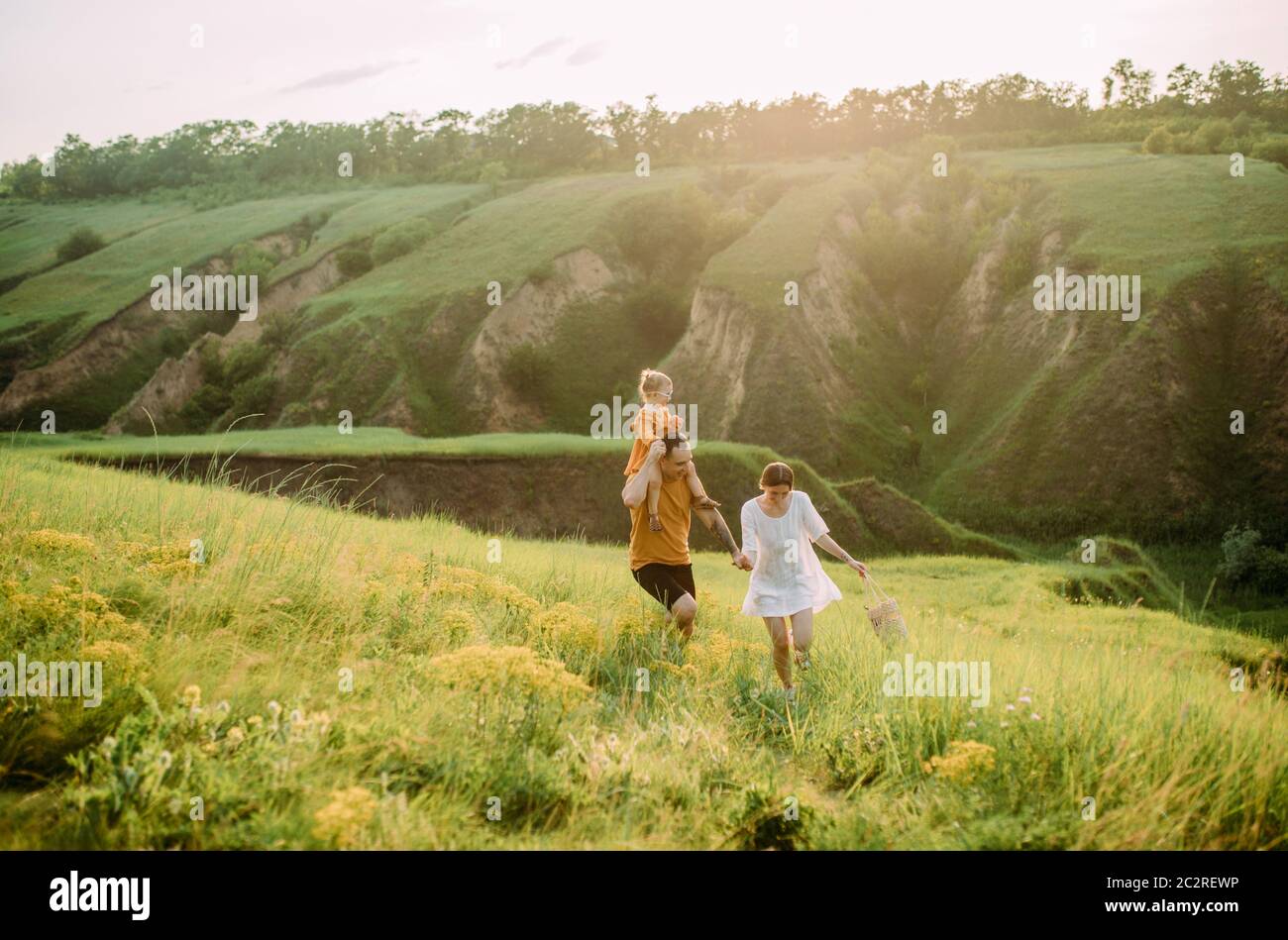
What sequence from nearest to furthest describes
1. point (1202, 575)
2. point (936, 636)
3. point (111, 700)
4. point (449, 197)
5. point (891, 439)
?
point (111, 700) < point (936, 636) < point (1202, 575) < point (891, 439) < point (449, 197)

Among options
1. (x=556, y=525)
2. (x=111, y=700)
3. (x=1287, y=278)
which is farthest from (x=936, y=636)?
(x=1287, y=278)

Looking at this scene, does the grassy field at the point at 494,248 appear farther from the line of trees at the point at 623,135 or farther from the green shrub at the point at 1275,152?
the green shrub at the point at 1275,152

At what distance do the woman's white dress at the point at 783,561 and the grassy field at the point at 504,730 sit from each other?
2.40 feet

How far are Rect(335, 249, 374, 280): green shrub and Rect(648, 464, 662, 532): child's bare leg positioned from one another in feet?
218

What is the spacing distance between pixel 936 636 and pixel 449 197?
8116cm

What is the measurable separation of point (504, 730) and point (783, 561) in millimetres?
3497

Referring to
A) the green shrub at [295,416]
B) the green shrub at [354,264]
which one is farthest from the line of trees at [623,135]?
the green shrub at [295,416]

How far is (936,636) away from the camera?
1027cm

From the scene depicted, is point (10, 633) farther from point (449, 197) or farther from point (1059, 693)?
point (449, 197)

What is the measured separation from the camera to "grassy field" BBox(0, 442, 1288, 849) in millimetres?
5059

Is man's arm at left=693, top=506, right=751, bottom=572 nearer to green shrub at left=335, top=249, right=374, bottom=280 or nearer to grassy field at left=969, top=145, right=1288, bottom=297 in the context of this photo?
grassy field at left=969, top=145, right=1288, bottom=297

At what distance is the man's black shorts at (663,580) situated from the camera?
9016 mm

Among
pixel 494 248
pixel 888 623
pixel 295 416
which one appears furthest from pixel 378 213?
pixel 888 623
